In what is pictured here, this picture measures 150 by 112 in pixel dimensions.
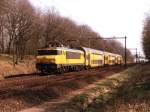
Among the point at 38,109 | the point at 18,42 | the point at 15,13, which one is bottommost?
the point at 38,109

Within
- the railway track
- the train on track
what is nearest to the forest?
the train on track

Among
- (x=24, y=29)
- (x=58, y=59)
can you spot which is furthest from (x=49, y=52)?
(x=24, y=29)

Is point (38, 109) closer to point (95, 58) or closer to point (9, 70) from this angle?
point (9, 70)

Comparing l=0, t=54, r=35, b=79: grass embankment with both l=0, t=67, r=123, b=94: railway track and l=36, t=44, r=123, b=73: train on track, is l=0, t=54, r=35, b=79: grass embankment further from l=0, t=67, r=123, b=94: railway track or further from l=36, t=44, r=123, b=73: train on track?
l=0, t=67, r=123, b=94: railway track

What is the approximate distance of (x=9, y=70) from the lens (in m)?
49.8

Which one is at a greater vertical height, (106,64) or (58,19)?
(58,19)

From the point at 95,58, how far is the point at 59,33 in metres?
17.8

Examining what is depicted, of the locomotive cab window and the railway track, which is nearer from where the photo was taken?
the railway track

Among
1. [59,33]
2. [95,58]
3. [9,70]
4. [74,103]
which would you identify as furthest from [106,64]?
[74,103]

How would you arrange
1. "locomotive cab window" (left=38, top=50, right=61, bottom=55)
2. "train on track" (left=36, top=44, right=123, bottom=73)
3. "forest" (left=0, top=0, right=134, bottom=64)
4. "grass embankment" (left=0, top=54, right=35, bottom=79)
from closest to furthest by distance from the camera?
"train on track" (left=36, top=44, right=123, bottom=73) → "locomotive cab window" (left=38, top=50, right=61, bottom=55) → "grass embankment" (left=0, top=54, right=35, bottom=79) → "forest" (left=0, top=0, right=134, bottom=64)

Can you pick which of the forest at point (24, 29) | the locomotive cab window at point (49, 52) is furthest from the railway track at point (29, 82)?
the forest at point (24, 29)

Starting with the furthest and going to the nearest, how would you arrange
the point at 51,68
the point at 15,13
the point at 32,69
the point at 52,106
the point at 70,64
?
→ the point at 15,13 → the point at 32,69 → the point at 70,64 → the point at 51,68 → the point at 52,106

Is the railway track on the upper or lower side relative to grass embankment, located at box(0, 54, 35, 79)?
lower

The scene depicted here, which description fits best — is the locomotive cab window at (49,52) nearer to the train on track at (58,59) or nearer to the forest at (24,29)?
the train on track at (58,59)
